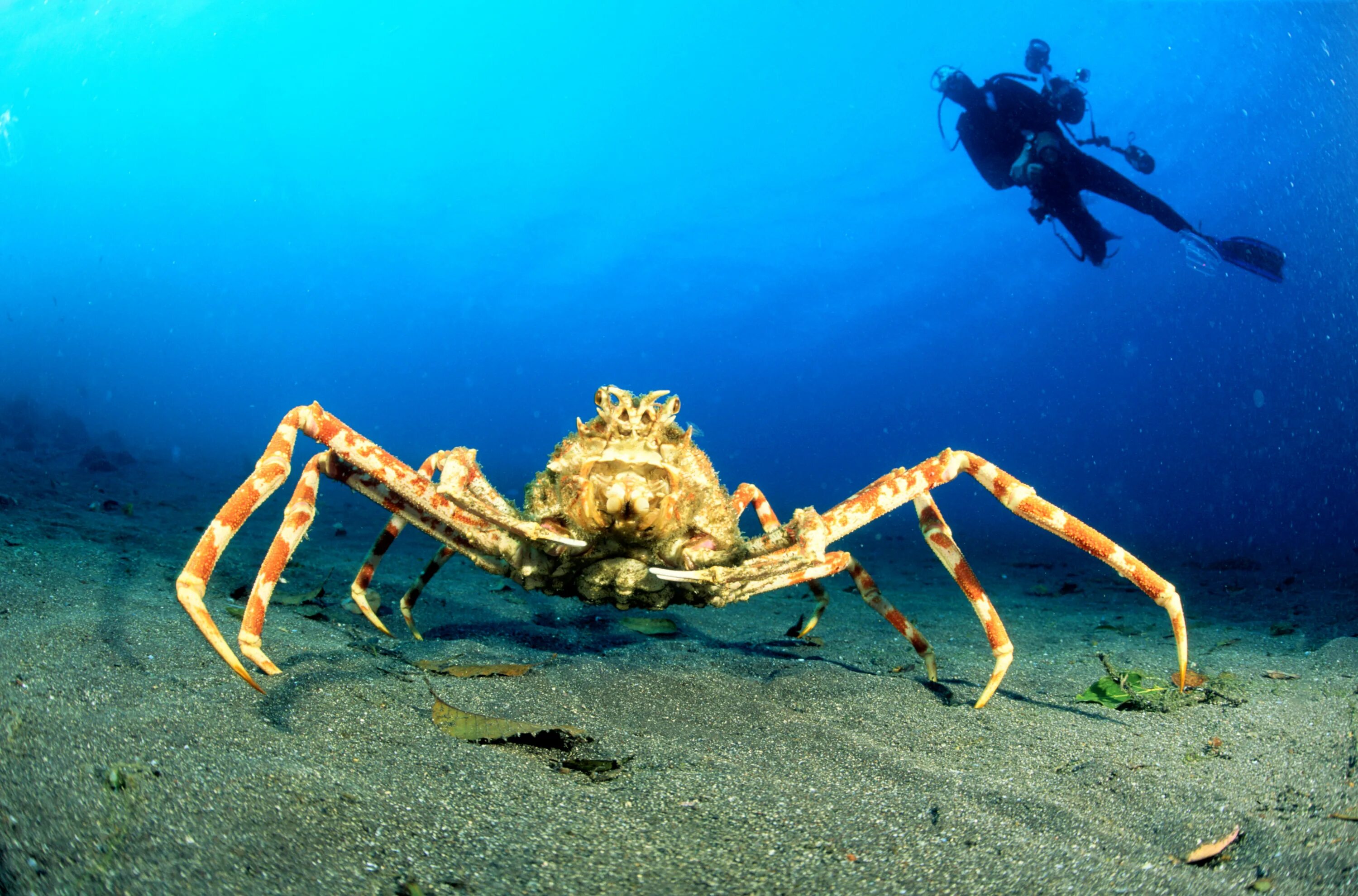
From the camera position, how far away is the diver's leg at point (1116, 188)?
11641mm

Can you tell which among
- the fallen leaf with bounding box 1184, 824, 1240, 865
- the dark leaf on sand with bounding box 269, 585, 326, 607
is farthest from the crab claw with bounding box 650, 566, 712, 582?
the dark leaf on sand with bounding box 269, 585, 326, 607

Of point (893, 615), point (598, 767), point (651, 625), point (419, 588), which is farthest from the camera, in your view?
point (651, 625)

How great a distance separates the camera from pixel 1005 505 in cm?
332

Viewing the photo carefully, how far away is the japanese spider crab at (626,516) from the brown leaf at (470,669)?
19.1 inches

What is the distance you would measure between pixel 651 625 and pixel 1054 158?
12686mm

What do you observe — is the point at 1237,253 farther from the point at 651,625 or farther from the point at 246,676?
the point at 246,676

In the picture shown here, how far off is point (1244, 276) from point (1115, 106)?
25676 mm

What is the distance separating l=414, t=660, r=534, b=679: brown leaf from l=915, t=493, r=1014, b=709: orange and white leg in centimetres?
242

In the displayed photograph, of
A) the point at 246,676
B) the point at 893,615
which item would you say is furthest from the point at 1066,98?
the point at 246,676

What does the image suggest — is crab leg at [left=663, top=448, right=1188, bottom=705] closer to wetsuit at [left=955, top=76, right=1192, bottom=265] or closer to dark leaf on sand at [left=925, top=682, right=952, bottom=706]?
dark leaf on sand at [left=925, top=682, right=952, bottom=706]

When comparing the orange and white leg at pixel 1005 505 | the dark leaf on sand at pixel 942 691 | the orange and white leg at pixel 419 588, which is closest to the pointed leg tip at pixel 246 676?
the orange and white leg at pixel 419 588

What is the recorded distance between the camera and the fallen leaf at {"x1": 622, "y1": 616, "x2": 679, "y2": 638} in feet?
16.7

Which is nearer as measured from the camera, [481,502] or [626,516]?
[626,516]

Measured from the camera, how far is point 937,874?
64.1 inches
